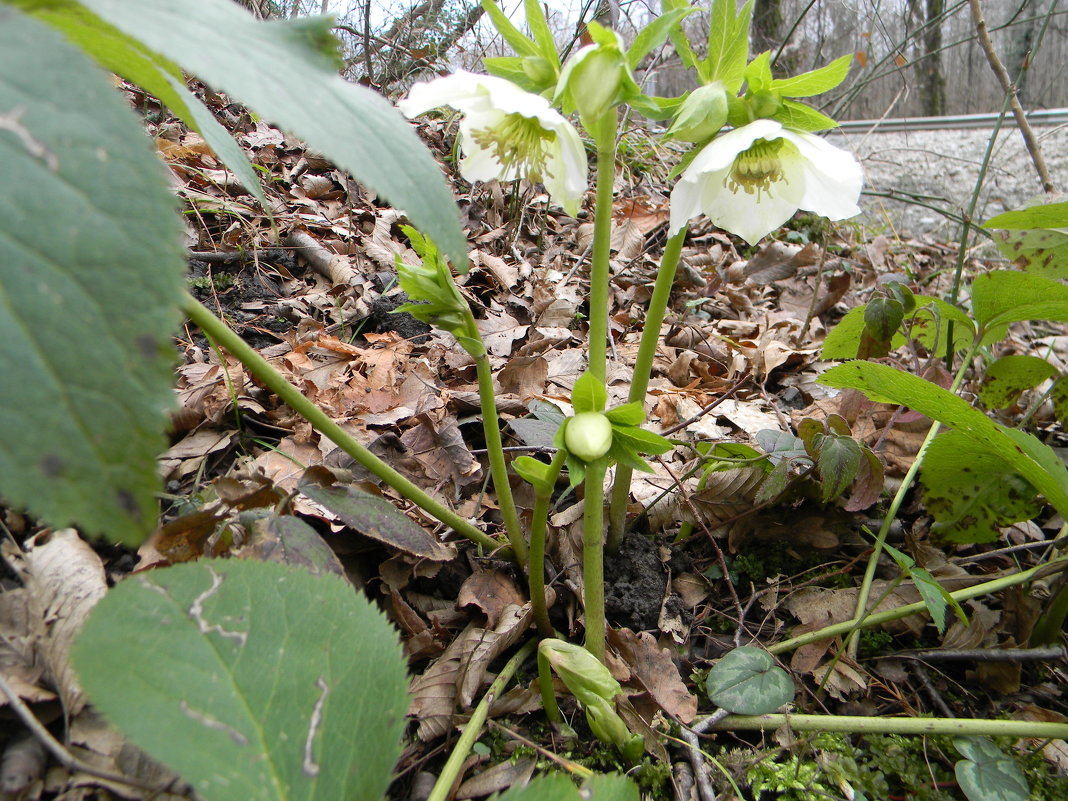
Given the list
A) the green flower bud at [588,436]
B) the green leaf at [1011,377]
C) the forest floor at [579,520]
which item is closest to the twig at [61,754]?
the forest floor at [579,520]

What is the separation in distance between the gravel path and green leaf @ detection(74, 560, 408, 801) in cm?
457

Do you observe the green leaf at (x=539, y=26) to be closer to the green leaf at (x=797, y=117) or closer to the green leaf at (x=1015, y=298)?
the green leaf at (x=797, y=117)

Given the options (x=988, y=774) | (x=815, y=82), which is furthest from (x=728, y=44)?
(x=988, y=774)

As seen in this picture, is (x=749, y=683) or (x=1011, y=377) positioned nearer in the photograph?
(x=749, y=683)

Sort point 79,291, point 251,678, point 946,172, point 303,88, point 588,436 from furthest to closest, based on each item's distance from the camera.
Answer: point 946,172, point 588,436, point 251,678, point 303,88, point 79,291

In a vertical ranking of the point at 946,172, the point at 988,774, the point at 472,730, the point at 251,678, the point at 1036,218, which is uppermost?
the point at 1036,218

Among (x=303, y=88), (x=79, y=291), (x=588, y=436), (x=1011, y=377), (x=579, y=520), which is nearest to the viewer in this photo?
(x=79, y=291)

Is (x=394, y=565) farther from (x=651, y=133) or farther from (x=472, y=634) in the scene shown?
(x=651, y=133)

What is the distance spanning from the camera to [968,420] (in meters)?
0.92

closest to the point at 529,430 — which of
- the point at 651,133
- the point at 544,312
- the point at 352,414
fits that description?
the point at 352,414

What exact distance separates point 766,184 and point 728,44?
0.62 feet

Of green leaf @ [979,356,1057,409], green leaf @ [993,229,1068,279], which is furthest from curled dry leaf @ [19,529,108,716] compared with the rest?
green leaf @ [993,229,1068,279]

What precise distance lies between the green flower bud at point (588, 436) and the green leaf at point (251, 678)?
264mm

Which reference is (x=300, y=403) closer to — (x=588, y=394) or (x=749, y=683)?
(x=588, y=394)
